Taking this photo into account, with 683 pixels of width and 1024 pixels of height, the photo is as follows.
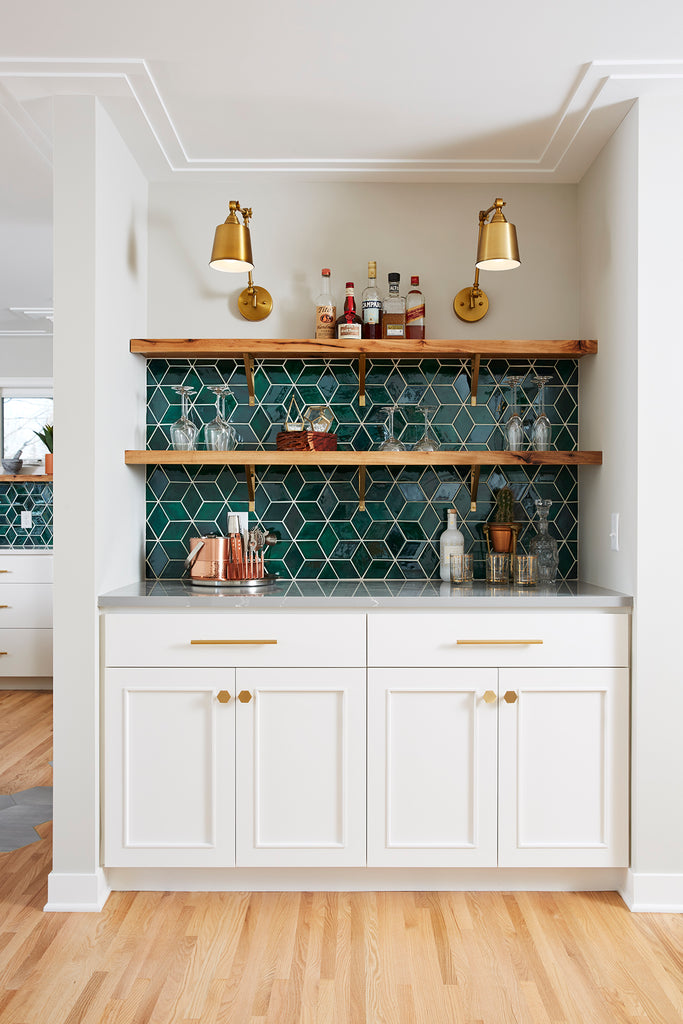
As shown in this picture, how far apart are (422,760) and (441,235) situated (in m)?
1.91

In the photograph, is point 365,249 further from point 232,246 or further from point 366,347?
point 232,246

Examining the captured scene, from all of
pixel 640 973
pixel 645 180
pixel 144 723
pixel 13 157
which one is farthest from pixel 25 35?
pixel 640 973

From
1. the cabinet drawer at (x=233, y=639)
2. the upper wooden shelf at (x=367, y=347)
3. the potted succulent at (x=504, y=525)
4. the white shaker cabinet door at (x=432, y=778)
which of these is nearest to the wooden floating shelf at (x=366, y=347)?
the upper wooden shelf at (x=367, y=347)

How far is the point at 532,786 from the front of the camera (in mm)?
2369

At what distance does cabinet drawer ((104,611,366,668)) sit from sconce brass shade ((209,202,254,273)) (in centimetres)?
113

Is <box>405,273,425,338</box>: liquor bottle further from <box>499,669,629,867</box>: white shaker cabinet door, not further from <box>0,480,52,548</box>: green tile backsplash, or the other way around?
<box>0,480,52,548</box>: green tile backsplash

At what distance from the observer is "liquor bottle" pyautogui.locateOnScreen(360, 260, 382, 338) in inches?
110

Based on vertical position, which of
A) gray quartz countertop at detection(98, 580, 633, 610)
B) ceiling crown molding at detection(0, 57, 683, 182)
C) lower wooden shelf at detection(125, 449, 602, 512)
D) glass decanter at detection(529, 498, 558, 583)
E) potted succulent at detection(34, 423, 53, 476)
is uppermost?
ceiling crown molding at detection(0, 57, 683, 182)

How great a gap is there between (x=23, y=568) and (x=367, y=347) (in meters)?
3.37

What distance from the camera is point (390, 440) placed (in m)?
2.81

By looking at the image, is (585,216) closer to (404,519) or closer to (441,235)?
(441,235)

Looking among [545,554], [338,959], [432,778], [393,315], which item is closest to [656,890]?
[432,778]

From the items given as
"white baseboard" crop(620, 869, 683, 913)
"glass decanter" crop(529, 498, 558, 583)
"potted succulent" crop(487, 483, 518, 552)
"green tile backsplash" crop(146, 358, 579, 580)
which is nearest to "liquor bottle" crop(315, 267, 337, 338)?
"green tile backsplash" crop(146, 358, 579, 580)

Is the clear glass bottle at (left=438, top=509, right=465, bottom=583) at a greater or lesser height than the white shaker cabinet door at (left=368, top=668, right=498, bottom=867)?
greater
